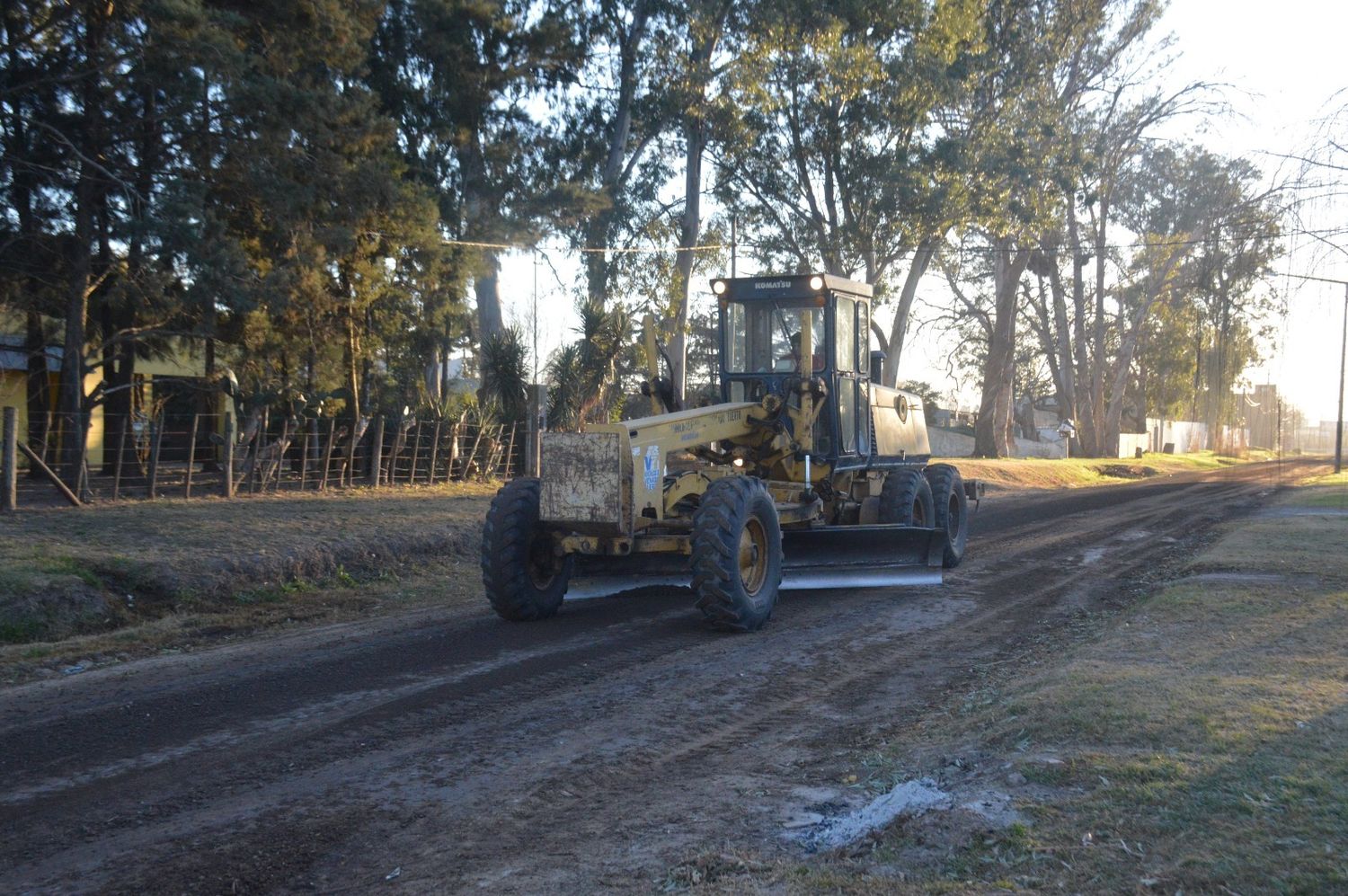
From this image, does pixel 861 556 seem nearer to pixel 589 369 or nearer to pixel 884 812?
pixel 884 812

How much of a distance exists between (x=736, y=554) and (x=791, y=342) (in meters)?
3.55

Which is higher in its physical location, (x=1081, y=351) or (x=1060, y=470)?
(x=1081, y=351)

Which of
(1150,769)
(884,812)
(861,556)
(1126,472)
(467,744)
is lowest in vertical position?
(467,744)

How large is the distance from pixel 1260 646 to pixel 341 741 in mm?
6646

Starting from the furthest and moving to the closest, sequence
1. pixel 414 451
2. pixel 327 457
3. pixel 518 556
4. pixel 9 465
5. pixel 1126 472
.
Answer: pixel 1126 472, pixel 414 451, pixel 327 457, pixel 9 465, pixel 518 556

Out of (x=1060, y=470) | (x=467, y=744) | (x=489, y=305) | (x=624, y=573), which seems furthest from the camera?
(x=1060, y=470)

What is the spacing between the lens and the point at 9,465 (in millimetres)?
14602

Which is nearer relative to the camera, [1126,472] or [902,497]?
[902,497]

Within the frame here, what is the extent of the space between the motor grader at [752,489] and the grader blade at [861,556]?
16 millimetres

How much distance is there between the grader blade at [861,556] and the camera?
469 inches

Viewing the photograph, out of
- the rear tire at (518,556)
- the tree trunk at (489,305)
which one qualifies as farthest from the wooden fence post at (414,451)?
the rear tire at (518,556)

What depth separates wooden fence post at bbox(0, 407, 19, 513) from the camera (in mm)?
14523

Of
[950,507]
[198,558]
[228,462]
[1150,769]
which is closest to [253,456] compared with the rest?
[228,462]

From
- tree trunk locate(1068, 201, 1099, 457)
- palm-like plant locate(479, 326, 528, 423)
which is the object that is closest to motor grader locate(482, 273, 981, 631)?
palm-like plant locate(479, 326, 528, 423)
